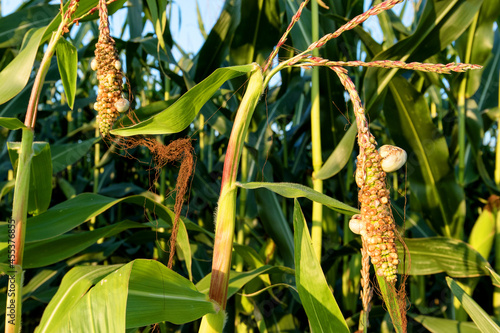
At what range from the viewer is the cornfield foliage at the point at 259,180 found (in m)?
0.77

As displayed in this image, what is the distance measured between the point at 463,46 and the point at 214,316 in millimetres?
1666

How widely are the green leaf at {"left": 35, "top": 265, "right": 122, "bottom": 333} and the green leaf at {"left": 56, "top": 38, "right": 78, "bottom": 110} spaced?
1.36 feet

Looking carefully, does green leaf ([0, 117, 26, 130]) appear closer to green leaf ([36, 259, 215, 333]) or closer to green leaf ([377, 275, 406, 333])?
green leaf ([36, 259, 215, 333])

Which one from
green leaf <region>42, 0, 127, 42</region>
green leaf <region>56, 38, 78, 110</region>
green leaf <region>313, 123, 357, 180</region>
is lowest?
green leaf <region>313, 123, 357, 180</region>

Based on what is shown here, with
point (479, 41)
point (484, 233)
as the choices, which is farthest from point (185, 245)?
point (479, 41)

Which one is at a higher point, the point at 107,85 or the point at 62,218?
the point at 107,85

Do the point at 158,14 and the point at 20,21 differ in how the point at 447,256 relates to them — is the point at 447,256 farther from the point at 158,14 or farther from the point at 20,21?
the point at 20,21

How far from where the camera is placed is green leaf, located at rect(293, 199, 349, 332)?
0.80m

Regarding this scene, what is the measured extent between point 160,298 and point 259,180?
3.01ft

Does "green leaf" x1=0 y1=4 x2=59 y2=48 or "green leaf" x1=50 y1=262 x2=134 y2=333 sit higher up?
"green leaf" x1=0 y1=4 x2=59 y2=48

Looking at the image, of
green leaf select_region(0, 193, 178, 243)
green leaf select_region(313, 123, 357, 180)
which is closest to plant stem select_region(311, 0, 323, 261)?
green leaf select_region(313, 123, 357, 180)

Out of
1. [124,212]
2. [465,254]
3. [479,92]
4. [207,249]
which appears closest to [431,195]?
[465,254]

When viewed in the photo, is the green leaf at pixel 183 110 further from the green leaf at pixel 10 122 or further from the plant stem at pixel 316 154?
the plant stem at pixel 316 154

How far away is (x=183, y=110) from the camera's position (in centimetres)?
74
